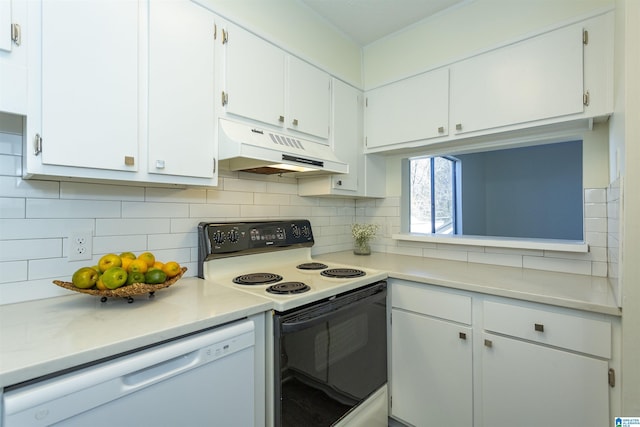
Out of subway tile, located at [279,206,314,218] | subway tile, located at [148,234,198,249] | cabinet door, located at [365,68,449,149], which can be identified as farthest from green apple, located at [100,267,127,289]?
cabinet door, located at [365,68,449,149]

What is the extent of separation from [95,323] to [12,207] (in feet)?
1.95

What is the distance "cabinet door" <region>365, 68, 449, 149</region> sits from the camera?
6.45 ft

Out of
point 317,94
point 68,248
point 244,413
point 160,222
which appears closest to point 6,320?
point 68,248

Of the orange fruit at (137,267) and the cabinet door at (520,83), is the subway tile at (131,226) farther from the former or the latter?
the cabinet door at (520,83)

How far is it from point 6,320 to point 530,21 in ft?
8.81

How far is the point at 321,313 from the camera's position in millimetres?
1360

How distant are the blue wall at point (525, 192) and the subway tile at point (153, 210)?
3837 millimetres

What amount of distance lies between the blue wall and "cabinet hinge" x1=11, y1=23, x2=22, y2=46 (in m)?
4.37

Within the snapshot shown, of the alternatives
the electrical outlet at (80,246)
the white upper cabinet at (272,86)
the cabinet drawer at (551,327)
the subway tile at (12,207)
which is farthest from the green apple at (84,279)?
the cabinet drawer at (551,327)

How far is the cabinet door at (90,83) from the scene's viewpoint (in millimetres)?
1006

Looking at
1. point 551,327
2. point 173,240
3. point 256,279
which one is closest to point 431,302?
point 551,327

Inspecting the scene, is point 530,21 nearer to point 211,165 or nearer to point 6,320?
point 211,165

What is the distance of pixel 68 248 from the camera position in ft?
4.07

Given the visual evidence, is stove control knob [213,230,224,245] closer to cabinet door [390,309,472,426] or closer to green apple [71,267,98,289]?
green apple [71,267,98,289]
